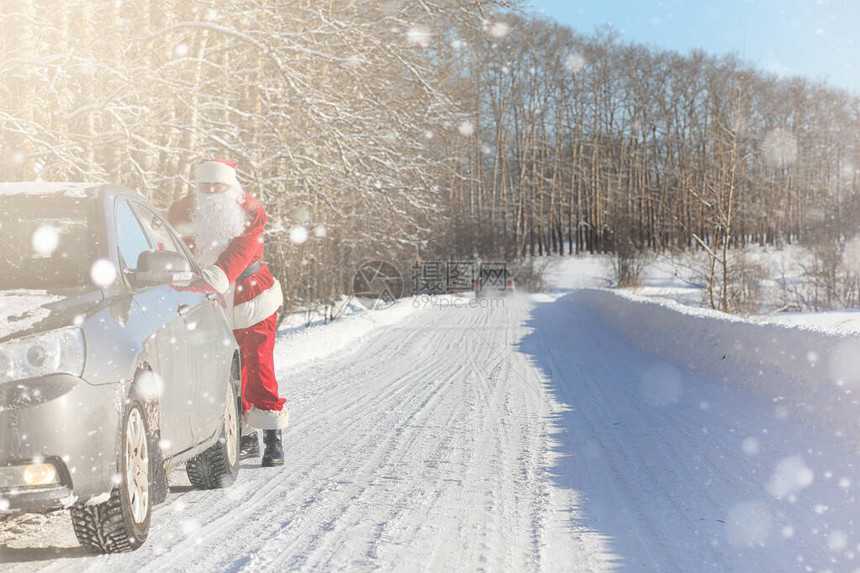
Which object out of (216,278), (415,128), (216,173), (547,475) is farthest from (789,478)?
(415,128)

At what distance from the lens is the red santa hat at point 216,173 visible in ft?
17.7

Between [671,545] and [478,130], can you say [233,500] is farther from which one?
[478,130]

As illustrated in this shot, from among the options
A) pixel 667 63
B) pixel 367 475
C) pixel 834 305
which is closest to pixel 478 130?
pixel 667 63

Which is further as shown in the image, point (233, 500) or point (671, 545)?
point (233, 500)

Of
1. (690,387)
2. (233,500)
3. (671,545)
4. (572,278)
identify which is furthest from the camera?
(572,278)

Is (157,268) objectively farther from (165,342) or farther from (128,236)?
(128,236)

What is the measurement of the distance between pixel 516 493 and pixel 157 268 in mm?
2351

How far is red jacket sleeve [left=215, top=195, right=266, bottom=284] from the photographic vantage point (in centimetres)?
489

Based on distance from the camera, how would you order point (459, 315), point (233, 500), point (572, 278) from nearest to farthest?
point (233, 500) < point (459, 315) < point (572, 278)

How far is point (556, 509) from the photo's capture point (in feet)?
13.7

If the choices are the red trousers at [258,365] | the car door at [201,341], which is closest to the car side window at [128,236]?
the car door at [201,341]

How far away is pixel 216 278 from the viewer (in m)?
4.65

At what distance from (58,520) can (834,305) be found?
84.4 feet

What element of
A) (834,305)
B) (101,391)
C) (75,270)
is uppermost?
(75,270)
